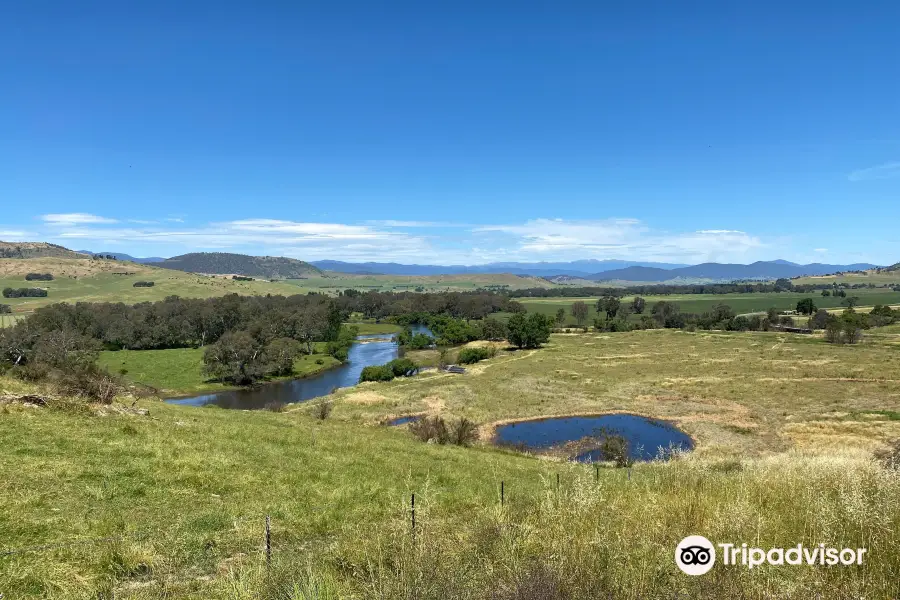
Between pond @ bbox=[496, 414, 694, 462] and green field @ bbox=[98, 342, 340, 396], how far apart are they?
5524cm

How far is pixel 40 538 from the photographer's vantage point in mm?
7227

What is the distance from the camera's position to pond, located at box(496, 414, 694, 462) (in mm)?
40447

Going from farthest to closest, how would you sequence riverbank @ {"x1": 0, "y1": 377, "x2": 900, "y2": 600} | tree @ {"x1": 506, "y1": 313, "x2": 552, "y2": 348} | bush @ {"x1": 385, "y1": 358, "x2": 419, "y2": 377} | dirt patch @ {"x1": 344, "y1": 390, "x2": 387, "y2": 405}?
1. tree @ {"x1": 506, "y1": 313, "x2": 552, "y2": 348}
2. bush @ {"x1": 385, "y1": 358, "x2": 419, "y2": 377}
3. dirt patch @ {"x1": 344, "y1": 390, "x2": 387, "y2": 405}
4. riverbank @ {"x1": 0, "y1": 377, "x2": 900, "y2": 600}

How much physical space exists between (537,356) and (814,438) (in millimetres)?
60608

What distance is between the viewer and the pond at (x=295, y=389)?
68.6 m

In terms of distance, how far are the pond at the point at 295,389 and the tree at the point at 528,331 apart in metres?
29.4

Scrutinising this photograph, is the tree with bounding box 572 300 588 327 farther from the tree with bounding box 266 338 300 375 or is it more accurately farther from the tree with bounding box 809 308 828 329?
the tree with bounding box 266 338 300 375

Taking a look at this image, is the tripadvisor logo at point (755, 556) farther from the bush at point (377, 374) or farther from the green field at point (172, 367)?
the green field at point (172, 367)

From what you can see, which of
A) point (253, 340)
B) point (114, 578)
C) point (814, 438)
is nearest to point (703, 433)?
→ point (814, 438)

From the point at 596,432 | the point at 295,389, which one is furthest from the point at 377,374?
the point at 596,432

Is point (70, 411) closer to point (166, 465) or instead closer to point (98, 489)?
point (166, 465)

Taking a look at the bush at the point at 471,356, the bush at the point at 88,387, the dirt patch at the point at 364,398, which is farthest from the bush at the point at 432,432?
the bush at the point at 471,356

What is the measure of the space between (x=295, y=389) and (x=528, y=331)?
55539mm

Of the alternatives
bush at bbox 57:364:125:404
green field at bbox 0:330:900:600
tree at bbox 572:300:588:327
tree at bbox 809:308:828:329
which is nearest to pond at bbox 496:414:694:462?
green field at bbox 0:330:900:600
